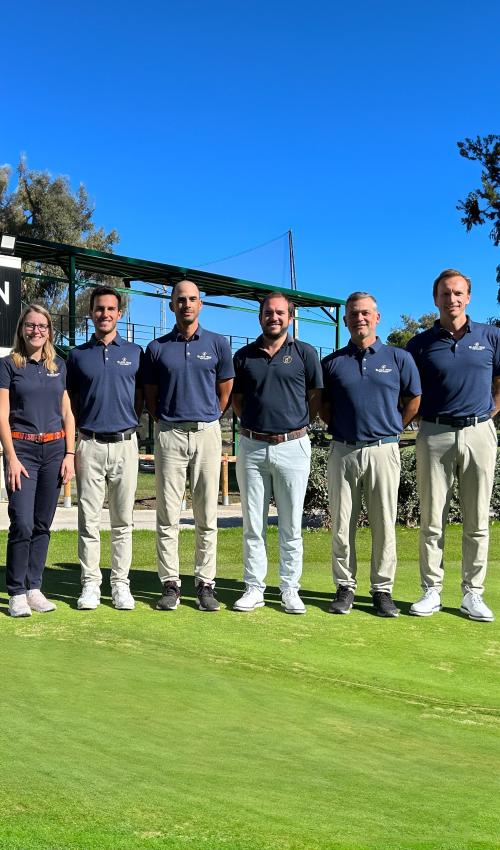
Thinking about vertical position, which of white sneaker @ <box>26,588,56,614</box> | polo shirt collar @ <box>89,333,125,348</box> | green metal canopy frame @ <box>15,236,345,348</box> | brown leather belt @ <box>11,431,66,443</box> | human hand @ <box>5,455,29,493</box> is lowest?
white sneaker @ <box>26,588,56,614</box>

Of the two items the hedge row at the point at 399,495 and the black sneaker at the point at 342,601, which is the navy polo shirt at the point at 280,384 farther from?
the hedge row at the point at 399,495

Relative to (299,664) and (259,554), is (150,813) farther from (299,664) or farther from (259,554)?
(259,554)

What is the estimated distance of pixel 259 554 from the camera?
557 cm

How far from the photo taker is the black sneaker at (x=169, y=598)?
540 cm

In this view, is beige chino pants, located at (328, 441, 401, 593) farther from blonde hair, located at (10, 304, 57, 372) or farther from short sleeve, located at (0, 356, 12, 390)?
short sleeve, located at (0, 356, 12, 390)

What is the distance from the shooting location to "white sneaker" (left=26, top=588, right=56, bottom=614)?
5.25 metres

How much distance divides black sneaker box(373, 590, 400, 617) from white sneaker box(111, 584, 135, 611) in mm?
1525

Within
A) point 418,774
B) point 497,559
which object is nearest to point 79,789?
point 418,774

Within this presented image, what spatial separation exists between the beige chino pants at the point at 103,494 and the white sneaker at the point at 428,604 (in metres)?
1.84

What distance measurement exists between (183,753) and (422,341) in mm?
3374

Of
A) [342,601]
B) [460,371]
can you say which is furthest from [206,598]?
[460,371]

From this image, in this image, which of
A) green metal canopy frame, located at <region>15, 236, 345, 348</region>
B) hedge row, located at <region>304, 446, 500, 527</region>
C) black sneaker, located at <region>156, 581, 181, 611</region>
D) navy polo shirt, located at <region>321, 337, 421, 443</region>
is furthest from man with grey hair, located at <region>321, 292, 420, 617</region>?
green metal canopy frame, located at <region>15, 236, 345, 348</region>

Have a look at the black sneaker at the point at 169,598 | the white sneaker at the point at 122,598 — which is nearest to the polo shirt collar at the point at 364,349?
the black sneaker at the point at 169,598

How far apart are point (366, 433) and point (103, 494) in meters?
1.70
